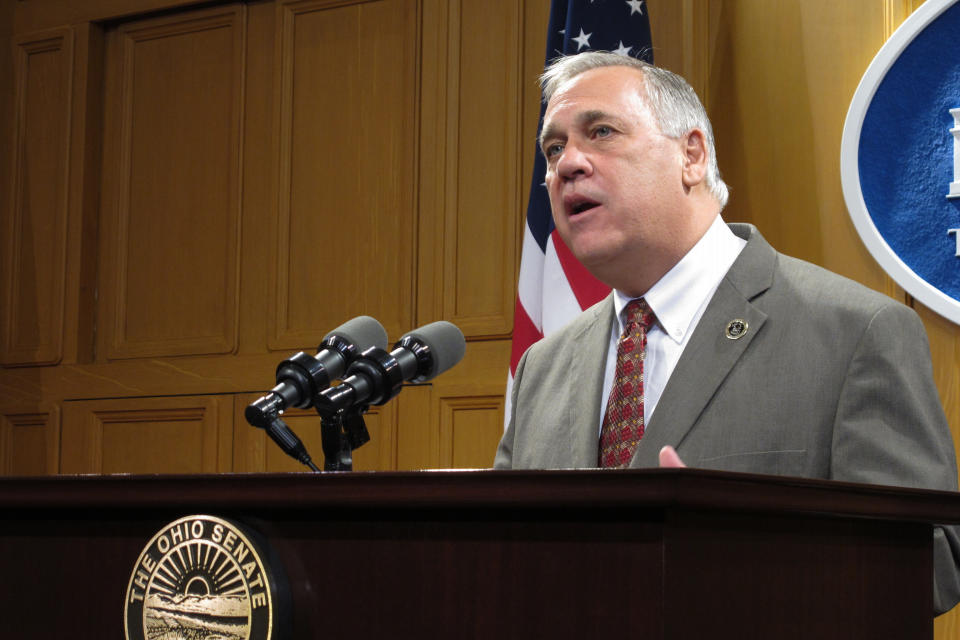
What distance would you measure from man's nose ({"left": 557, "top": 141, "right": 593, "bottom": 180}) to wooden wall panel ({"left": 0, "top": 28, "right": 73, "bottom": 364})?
305 centimetres

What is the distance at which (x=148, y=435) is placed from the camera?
175 inches

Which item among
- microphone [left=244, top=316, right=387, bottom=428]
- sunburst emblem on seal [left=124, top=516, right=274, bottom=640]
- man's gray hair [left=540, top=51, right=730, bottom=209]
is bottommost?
sunburst emblem on seal [left=124, top=516, right=274, bottom=640]

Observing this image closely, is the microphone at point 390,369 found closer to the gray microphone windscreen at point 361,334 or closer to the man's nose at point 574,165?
the gray microphone windscreen at point 361,334

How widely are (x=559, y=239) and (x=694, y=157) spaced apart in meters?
1.11

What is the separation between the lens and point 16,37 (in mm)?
4887

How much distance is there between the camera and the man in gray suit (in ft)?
5.62

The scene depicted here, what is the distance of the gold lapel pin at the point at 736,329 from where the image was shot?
6.00 ft

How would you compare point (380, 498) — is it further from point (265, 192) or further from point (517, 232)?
point (265, 192)

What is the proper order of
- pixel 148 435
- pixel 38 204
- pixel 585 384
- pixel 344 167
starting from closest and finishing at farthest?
pixel 585 384, pixel 344 167, pixel 148 435, pixel 38 204

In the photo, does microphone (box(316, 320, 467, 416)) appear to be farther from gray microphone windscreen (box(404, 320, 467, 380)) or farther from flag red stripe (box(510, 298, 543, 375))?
flag red stripe (box(510, 298, 543, 375))

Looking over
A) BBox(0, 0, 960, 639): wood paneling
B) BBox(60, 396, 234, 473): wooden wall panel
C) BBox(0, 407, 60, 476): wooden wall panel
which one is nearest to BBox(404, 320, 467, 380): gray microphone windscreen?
BBox(0, 0, 960, 639): wood paneling

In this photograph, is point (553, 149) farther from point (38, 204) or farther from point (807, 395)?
point (38, 204)

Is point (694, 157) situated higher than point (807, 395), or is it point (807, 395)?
point (694, 157)

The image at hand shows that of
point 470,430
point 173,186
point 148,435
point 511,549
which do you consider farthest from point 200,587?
point 173,186
